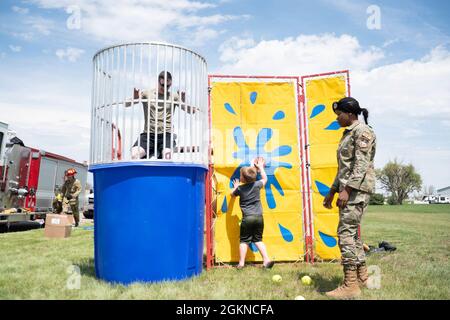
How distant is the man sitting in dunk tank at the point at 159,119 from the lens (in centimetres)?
510

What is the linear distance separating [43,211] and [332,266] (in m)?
11.8

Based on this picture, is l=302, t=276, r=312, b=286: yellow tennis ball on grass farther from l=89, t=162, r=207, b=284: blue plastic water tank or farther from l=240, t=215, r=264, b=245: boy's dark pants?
l=89, t=162, r=207, b=284: blue plastic water tank

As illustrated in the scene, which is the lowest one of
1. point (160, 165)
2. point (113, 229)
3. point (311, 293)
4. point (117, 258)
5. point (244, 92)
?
point (311, 293)

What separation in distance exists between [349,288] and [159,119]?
3275mm

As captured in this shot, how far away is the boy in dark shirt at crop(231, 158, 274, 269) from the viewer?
20.7ft

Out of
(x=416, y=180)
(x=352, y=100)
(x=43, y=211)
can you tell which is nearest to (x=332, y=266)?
(x=352, y=100)

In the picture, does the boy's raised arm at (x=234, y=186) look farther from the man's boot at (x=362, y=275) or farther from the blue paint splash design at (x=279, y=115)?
the man's boot at (x=362, y=275)

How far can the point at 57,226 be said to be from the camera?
34.0 ft

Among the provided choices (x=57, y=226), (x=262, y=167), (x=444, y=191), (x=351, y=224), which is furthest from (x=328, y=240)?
(x=444, y=191)

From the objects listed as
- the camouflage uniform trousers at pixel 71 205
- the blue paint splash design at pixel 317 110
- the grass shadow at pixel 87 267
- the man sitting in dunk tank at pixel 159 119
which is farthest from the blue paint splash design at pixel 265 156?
the camouflage uniform trousers at pixel 71 205

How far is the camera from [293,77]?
707cm

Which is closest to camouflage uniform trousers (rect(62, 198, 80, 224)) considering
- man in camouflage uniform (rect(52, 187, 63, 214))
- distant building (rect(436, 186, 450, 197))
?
man in camouflage uniform (rect(52, 187, 63, 214))

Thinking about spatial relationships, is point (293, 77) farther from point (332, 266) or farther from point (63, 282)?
point (63, 282)

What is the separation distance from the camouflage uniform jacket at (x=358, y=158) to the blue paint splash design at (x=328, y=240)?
86.6 inches
